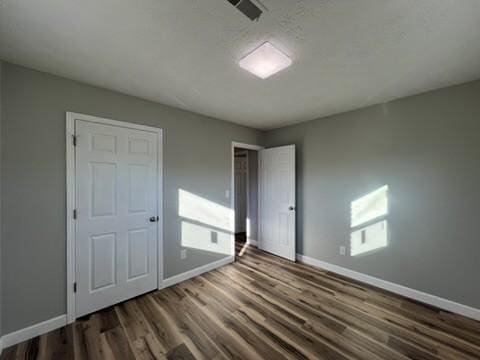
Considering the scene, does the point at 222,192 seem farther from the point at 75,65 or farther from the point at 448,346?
the point at 448,346

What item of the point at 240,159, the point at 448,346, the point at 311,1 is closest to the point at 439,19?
the point at 311,1

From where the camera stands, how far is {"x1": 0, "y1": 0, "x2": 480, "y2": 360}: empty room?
141 centimetres

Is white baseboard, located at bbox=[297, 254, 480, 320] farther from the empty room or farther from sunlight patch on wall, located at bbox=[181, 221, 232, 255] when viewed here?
sunlight patch on wall, located at bbox=[181, 221, 232, 255]

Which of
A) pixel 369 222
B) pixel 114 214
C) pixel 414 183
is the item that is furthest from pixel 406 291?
pixel 114 214

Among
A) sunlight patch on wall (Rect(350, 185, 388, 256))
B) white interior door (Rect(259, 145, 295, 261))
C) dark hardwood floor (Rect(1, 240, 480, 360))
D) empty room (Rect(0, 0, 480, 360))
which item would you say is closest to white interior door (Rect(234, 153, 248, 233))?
white interior door (Rect(259, 145, 295, 261))

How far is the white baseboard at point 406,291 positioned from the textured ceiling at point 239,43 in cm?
232

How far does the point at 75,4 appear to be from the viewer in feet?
3.87

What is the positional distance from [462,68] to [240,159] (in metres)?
4.23

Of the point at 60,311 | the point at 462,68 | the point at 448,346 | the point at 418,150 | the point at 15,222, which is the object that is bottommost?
the point at 448,346

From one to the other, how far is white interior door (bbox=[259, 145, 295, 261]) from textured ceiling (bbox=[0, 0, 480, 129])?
1419 millimetres

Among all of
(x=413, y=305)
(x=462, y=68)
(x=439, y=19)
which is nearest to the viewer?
(x=439, y=19)

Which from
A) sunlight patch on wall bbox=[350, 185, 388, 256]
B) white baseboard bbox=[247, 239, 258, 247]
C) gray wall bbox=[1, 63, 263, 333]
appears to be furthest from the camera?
white baseboard bbox=[247, 239, 258, 247]

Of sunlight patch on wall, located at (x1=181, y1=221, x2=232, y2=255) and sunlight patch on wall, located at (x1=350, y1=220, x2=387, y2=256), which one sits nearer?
sunlight patch on wall, located at (x1=350, y1=220, x2=387, y2=256)

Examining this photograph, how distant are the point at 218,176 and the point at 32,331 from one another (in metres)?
2.51
